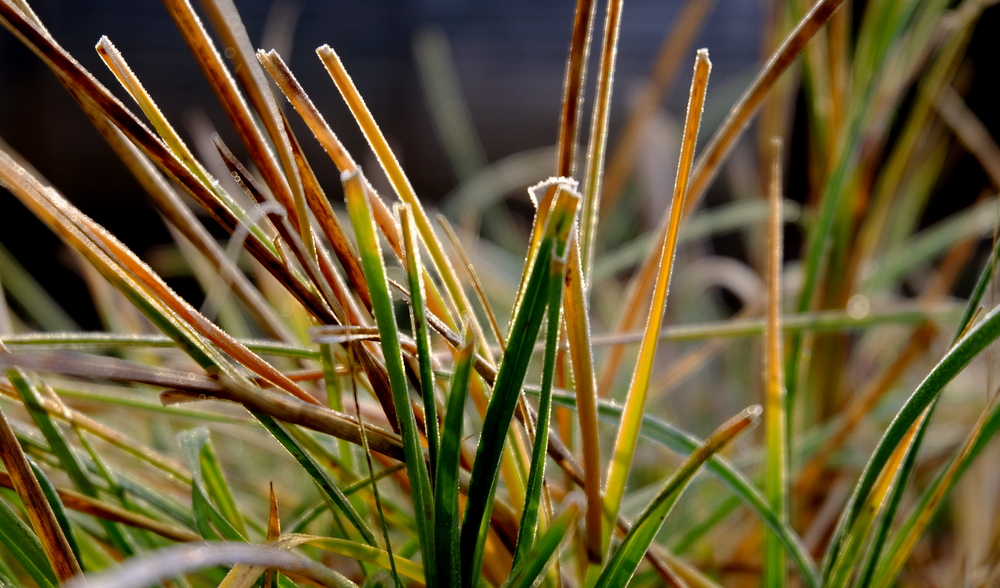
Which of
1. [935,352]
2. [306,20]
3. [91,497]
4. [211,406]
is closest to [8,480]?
[91,497]

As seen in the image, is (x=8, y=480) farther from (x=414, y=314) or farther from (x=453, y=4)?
(x=453, y=4)

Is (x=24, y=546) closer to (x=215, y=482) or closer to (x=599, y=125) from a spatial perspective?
(x=215, y=482)

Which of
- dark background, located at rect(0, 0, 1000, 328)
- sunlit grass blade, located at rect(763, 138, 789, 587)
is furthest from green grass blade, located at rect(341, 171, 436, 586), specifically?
dark background, located at rect(0, 0, 1000, 328)

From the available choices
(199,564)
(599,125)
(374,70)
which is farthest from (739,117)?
(374,70)

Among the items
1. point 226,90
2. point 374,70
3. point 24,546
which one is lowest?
point 24,546

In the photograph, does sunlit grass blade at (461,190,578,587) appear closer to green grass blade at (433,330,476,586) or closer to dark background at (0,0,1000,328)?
green grass blade at (433,330,476,586)

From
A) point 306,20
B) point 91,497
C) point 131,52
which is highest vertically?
point 306,20

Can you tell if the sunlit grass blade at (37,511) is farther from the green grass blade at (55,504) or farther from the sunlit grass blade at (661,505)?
the sunlit grass blade at (661,505)
